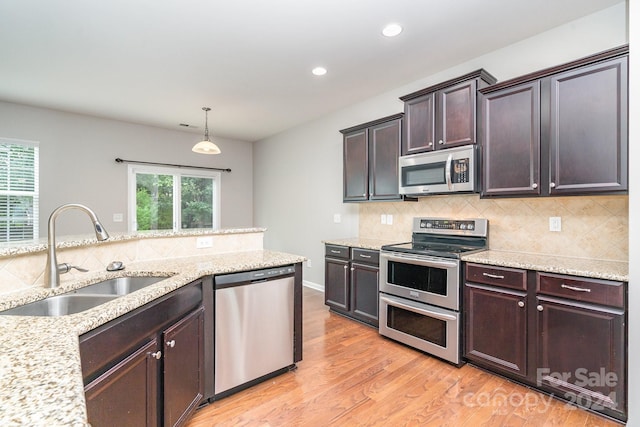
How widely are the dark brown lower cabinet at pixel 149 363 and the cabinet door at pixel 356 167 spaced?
7.45 ft

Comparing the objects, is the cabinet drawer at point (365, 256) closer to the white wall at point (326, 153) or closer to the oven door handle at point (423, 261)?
the oven door handle at point (423, 261)

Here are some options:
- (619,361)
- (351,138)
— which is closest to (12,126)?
(351,138)

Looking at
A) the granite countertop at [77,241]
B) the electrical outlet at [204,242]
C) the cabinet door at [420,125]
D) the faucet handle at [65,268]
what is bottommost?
the faucet handle at [65,268]

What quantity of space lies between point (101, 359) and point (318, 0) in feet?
7.92

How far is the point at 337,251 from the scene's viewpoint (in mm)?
3674

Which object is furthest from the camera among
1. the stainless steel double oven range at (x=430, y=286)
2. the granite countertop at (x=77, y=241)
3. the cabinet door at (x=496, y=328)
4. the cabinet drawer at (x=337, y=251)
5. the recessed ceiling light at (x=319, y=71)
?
the cabinet drawer at (x=337, y=251)

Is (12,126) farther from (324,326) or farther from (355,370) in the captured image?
(355,370)

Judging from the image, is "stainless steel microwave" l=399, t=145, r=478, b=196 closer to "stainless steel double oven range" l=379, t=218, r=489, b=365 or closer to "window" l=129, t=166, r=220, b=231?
"stainless steel double oven range" l=379, t=218, r=489, b=365

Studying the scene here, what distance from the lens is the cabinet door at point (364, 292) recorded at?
3.27 metres

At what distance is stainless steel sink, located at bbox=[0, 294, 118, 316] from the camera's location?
1.39 metres

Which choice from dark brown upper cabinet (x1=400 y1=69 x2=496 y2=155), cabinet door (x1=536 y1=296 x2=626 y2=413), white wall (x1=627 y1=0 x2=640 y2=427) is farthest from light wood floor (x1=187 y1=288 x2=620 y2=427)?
dark brown upper cabinet (x1=400 y1=69 x2=496 y2=155)

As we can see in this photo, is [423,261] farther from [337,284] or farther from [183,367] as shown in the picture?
[183,367]

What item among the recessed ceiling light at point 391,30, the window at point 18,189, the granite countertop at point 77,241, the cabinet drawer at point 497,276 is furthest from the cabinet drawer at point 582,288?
the window at point 18,189

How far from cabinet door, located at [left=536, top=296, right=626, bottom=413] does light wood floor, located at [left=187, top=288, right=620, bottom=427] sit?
4.8 inches
